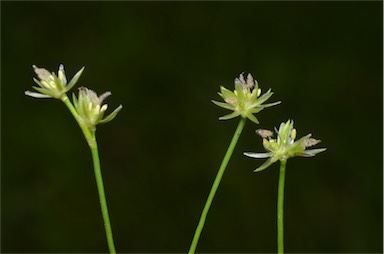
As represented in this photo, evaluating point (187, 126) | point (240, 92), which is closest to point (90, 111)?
point (240, 92)

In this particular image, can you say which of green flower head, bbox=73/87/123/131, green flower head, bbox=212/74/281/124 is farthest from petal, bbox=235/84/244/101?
green flower head, bbox=73/87/123/131

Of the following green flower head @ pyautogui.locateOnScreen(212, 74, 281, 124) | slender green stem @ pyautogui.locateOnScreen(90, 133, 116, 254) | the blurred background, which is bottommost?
slender green stem @ pyautogui.locateOnScreen(90, 133, 116, 254)

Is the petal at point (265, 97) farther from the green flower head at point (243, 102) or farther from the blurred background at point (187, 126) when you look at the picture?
the blurred background at point (187, 126)

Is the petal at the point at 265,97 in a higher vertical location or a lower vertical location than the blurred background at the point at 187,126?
lower

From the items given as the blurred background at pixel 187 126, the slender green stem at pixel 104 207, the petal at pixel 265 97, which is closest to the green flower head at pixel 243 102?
the petal at pixel 265 97

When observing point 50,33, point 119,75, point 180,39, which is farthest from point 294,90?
point 50,33

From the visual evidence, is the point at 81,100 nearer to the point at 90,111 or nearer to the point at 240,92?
the point at 90,111

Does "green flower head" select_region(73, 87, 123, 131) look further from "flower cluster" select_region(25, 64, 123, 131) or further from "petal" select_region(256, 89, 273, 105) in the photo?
"petal" select_region(256, 89, 273, 105)

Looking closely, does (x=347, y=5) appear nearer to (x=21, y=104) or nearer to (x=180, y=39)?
(x=180, y=39)
